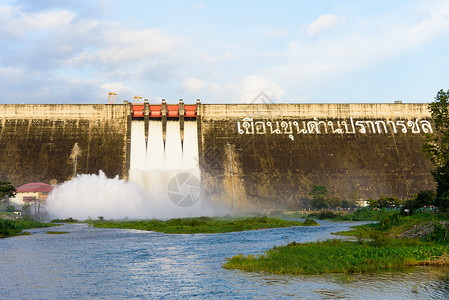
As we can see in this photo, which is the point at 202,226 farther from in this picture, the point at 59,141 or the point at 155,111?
the point at 59,141

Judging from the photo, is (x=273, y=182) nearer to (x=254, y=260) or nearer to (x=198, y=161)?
(x=198, y=161)

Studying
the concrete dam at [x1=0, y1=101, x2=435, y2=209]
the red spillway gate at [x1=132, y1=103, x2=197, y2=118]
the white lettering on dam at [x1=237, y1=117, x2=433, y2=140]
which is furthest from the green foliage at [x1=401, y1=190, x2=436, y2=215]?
the red spillway gate at [x1=132, y1=103, x2=197, y2=118]

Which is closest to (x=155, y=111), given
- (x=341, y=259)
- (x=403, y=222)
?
(x=403, y=222)

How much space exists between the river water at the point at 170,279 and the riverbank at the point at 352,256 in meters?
1.00

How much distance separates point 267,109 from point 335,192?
67.4 ft

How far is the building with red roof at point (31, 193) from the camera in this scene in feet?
232

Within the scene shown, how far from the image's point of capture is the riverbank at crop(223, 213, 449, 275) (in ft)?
71.9

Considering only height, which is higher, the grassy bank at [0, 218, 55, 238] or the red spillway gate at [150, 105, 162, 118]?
the red spillway gate at [150, 105, 162, 118]

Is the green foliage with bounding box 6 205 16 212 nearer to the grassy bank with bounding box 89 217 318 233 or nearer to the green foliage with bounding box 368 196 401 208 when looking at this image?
the grassy bank with bounding box 89 217 318 233

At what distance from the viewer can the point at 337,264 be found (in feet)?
72.4

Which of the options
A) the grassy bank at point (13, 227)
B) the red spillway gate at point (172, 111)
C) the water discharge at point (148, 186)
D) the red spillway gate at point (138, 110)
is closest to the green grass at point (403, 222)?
the grassy bank at point (13, 227)

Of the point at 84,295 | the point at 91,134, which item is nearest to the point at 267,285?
the point at 84,295

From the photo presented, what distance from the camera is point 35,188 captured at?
2840 inches

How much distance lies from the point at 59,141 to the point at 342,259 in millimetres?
66967
